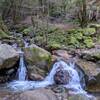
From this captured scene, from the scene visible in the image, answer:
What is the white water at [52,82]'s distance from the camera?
30.0 ft

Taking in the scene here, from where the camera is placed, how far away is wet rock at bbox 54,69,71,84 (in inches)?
380

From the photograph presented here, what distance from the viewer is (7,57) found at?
9.68m

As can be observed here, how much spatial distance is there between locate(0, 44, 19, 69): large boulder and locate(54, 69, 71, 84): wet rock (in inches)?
59.8

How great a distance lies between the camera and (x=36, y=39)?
13.3m

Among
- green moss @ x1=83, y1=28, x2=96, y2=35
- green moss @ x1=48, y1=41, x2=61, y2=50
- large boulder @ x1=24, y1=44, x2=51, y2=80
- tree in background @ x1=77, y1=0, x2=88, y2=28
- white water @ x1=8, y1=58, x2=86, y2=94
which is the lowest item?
white water @ x1=8, y1=58, x2=86, y2=94

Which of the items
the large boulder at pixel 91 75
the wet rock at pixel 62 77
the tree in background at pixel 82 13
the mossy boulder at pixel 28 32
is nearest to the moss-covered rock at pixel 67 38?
the mossy boulder at pixel 28 32

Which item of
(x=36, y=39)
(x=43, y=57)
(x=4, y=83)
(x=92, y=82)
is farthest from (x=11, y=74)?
(x=36, y=39)

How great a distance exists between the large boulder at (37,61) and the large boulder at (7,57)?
482 millimetres

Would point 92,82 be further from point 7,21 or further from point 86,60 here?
point 7,21

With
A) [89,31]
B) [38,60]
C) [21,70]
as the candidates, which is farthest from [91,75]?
[89,31]

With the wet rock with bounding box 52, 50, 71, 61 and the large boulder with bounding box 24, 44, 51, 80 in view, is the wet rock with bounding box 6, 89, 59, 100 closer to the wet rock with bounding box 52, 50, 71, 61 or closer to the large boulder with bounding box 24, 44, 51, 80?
the large boulder with bounding box 24, 44, 51, 80

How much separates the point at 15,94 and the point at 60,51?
372cm

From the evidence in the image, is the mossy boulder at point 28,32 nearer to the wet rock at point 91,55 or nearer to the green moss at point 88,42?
the green moss at point 88,42

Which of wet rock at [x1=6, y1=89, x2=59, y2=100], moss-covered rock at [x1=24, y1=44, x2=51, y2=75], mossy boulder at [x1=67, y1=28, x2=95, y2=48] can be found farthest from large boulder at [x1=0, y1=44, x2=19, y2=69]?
mossy boulder at [x1=67, y1=28, x2=95, y2=48]
